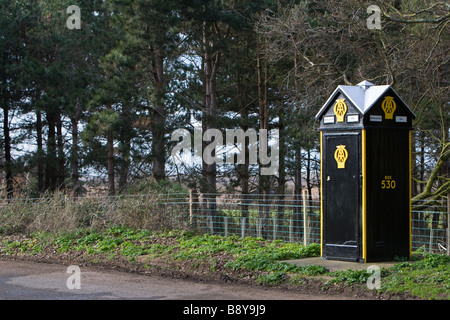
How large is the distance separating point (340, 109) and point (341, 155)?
865 millimetres

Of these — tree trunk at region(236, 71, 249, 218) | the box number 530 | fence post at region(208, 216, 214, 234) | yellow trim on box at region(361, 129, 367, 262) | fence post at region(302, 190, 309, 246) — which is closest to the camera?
yellow trim on box at region(361, 129, 367, 262)

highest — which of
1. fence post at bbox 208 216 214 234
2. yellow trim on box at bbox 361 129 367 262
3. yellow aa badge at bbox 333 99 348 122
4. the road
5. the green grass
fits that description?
→ yellow aa badge at bbox 333 99 348 122

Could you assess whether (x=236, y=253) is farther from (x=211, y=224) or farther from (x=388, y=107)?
(x=388, y=107)

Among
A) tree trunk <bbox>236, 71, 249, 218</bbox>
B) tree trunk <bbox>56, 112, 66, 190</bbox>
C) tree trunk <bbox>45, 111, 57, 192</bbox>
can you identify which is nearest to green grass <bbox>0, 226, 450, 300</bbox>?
tree trunk <bbox>236, 71, 249, 218</bbox>

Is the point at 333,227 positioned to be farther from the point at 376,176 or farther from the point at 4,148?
the point at 4,148

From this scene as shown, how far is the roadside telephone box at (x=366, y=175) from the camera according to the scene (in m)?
10.1

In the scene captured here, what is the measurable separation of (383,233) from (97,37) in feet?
68.4

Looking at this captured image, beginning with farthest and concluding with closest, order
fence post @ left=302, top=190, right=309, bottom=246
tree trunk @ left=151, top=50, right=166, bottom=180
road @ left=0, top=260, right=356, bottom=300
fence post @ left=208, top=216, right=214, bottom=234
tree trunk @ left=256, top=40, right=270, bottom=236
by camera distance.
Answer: tree trunk @ left=256, top=40, right=270, bottom=236
tree trunk @ left=151, top=50, right=166, bottom=180
fence post @ left=208, top=216, right=214, bottom=234
fence post @ left=302, top=190, right=309, bottom=246
road @ left=0, top=260, right=356, bottom=300

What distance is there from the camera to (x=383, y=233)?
1021 cm

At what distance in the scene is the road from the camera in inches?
336

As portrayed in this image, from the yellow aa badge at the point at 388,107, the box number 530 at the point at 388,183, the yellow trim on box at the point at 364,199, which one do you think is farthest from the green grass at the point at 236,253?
the yellow aa badge at the point at 388,107

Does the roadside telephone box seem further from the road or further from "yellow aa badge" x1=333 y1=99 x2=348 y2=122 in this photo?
the road

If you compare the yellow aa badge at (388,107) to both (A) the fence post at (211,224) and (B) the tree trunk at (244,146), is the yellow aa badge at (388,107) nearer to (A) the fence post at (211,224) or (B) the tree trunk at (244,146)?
(A) the fence post at (211,224)
